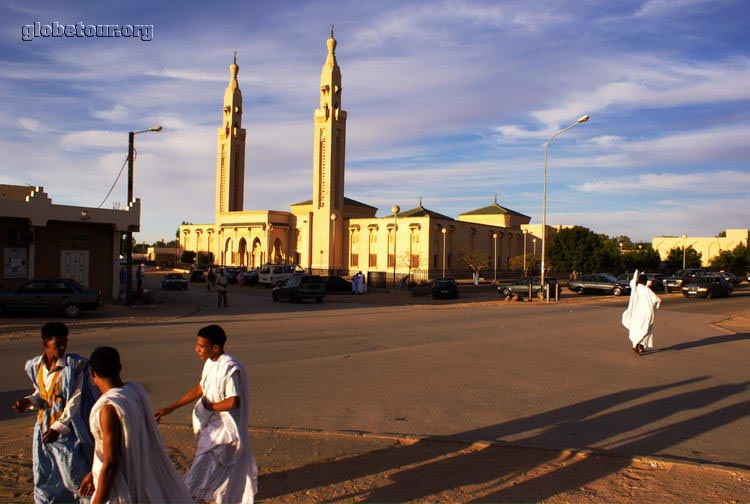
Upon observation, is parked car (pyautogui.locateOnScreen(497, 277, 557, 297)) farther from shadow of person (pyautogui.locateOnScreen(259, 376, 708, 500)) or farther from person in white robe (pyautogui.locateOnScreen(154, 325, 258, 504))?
person in white robe (pyautogui.locateOnScreen(154, 325, 258, 504))

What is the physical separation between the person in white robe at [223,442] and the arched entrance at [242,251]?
228 feet

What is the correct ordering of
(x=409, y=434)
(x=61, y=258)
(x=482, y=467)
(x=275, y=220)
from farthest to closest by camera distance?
(x=275, y=220) < (x=61, y=258) < (x=409, y=434) < (x=482, y=467)

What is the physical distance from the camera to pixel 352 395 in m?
9.28

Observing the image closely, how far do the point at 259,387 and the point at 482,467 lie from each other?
15.1 ft

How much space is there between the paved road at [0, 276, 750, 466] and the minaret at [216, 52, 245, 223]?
185ft

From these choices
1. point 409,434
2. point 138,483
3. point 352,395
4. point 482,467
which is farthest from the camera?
point 352,395

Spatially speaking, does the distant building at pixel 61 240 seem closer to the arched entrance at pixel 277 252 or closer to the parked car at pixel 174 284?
the parked car at pixel 174 284

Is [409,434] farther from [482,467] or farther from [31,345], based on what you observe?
[31,345]

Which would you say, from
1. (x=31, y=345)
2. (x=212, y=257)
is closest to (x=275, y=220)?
(x=212, y=257)

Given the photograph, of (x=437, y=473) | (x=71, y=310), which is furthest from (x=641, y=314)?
(x=71, y=310)

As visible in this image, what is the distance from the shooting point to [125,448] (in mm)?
3816

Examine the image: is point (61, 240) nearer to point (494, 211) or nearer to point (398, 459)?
point (398, 459)

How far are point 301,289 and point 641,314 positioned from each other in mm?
21156

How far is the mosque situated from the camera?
205 feet
